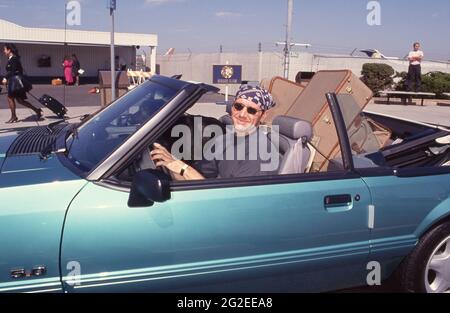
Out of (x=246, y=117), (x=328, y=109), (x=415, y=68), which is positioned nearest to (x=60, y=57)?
(x=415, y=68)

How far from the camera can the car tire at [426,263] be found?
268 cm

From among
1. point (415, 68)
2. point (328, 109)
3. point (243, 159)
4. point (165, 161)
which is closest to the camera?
point (165, 161)

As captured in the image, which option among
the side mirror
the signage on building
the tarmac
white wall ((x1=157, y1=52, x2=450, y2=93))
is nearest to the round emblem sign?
the signage on building

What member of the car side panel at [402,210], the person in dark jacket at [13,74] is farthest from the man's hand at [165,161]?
the person in dark jacket at [13,74]

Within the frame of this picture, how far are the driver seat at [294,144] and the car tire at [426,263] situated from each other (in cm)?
89

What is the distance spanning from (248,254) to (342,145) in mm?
862

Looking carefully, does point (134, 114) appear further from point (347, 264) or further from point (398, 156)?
point (398, 156)

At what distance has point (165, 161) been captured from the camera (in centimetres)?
245

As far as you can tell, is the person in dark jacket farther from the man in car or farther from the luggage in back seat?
the man in car

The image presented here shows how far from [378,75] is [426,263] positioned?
14.8m

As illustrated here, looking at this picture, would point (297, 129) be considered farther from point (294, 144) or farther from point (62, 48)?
point (62, 48)

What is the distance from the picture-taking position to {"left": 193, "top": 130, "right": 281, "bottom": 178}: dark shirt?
8.57 feet

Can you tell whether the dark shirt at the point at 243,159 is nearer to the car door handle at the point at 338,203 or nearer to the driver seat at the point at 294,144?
the driver seat at the point at 294,144
